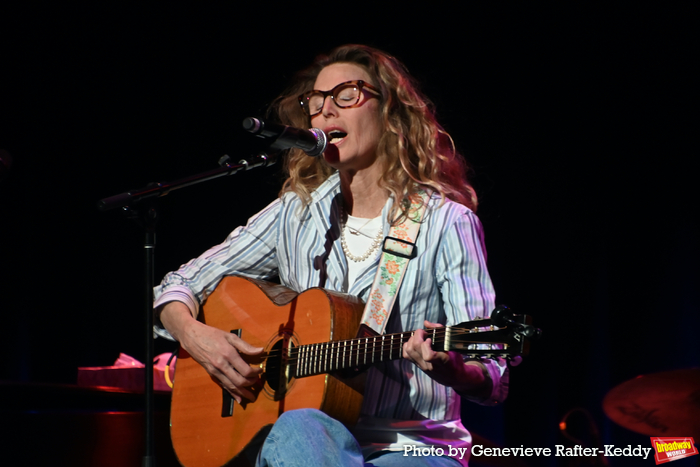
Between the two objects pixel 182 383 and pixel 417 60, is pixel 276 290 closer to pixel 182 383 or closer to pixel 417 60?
pixel 182 383

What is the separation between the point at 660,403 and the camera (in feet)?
10.0

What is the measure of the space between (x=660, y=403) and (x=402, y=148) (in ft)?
5.74

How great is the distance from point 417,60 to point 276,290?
219cm

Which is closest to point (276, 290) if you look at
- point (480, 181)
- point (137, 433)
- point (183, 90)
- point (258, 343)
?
point (258, 343)

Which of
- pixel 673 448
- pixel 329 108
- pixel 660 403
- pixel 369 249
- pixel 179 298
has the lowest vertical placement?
pixel 673 448

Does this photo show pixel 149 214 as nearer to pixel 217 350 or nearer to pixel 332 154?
pixel 217 350

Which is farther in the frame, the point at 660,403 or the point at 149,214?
the point at 660,403

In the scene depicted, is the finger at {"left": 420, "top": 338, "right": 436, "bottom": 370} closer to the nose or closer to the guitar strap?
the guitar strap

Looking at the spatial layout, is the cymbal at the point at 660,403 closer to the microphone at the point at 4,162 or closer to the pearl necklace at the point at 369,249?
the pearl necklace at the point at 369,249

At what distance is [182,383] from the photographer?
272 centimetres

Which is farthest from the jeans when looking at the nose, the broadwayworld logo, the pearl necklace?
the broadwayworld logo

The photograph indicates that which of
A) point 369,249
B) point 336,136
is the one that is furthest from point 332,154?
point 369,249

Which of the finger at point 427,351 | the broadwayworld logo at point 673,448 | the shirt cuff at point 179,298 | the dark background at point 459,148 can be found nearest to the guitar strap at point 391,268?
the finger at point 427,351

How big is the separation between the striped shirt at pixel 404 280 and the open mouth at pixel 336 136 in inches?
10.1
